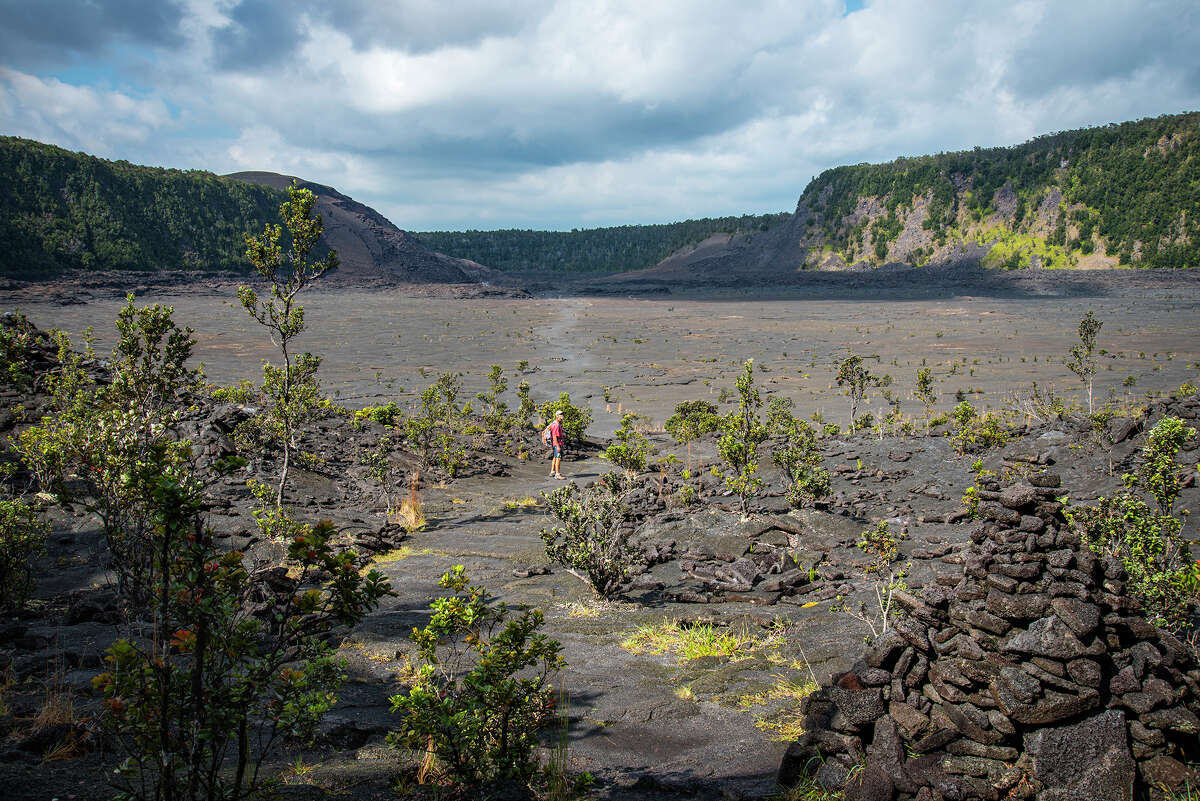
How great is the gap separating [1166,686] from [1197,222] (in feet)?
295

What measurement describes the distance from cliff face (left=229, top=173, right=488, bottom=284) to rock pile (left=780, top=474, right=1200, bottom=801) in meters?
88.9

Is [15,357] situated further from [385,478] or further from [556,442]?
[556,442]

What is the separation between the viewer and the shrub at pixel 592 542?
837cm

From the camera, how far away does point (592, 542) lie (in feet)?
27.6

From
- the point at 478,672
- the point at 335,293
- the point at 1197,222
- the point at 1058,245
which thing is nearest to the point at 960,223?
the point at 1058,245

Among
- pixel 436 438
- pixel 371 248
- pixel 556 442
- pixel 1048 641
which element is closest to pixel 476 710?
pixel 1048 641

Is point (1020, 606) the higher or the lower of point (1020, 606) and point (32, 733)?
the higher

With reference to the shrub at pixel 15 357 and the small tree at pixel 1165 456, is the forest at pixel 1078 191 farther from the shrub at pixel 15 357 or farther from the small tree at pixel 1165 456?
the shrub at pixel 15 357

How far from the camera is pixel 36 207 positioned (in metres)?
73.1

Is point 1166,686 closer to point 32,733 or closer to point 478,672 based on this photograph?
point 478,672

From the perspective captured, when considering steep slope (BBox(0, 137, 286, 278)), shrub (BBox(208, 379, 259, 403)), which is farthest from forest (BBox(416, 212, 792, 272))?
shrub (BBox(208, 379, 259, 403))

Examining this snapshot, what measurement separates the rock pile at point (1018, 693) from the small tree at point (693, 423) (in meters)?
13.6

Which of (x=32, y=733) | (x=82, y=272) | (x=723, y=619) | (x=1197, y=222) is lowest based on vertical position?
(x=723, y=619)

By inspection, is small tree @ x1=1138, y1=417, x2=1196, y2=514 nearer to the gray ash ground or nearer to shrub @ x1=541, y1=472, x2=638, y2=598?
the gray ash ground
